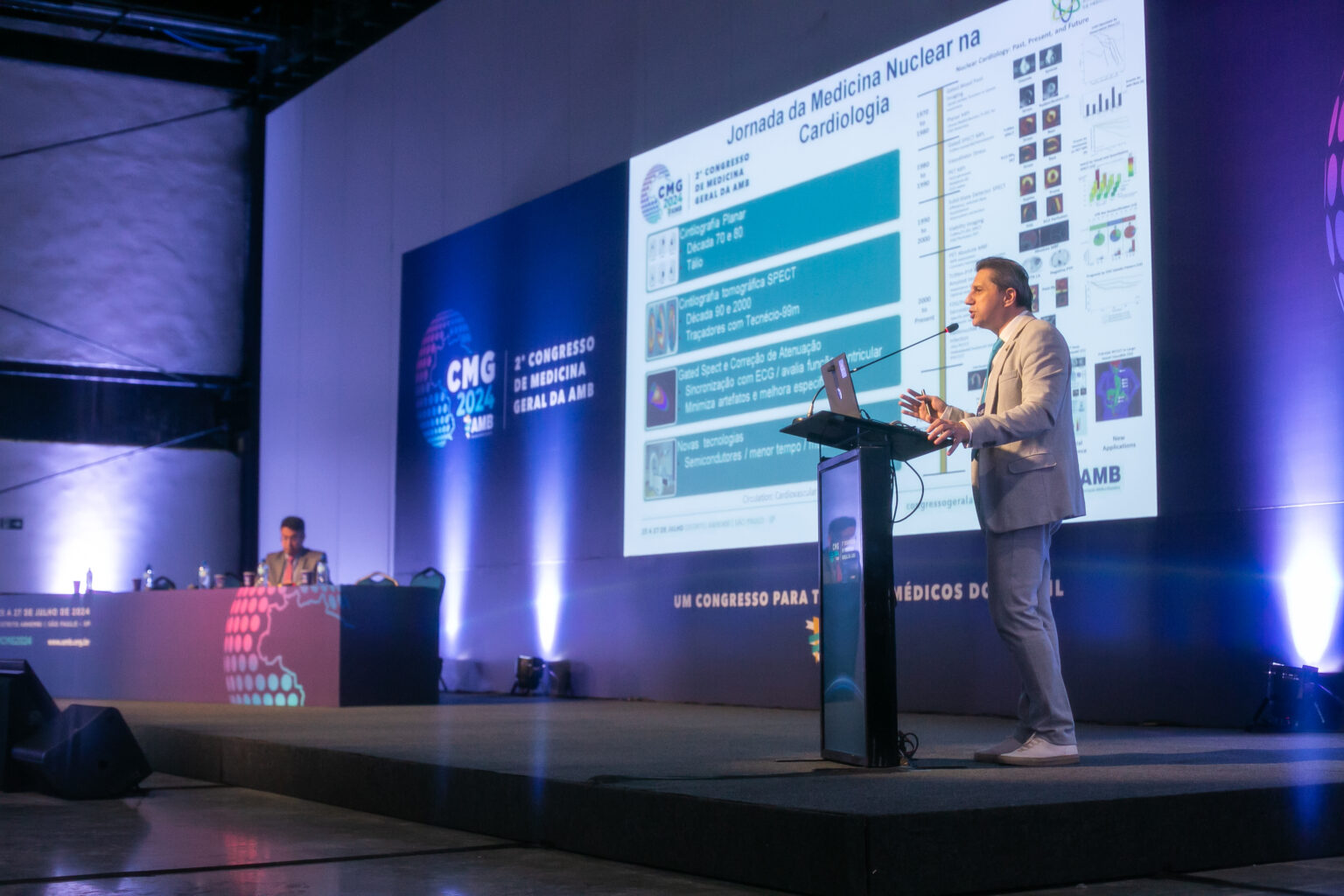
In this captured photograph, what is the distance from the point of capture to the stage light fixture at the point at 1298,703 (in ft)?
13.7

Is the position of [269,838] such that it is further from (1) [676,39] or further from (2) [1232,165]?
(1) [676,39]

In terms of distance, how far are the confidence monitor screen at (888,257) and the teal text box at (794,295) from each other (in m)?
0.01

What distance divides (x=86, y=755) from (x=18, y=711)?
379 millimetres

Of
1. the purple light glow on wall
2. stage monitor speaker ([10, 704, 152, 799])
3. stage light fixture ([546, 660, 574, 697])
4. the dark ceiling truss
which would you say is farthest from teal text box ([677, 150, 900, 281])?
the dark ceiling truss

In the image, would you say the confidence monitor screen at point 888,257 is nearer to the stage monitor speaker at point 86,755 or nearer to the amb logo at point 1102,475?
the amb logo at point 1102,475

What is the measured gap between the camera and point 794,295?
6234 millimetres

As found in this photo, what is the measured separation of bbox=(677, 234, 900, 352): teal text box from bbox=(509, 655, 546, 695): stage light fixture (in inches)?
86.5

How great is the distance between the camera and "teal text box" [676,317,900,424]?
577cm

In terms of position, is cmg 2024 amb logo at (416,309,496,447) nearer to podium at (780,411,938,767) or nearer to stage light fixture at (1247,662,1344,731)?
stage light fixture at (1247,662,1344,731)

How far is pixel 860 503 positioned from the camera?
3.12 m

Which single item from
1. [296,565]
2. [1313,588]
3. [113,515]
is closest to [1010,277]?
[1313,588]

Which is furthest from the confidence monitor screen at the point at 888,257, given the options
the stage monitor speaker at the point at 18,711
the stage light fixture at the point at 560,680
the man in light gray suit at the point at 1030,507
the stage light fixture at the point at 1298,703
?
the stage monitor speaker at the point at 18,711

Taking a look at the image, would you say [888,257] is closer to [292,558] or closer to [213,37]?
[292,558]

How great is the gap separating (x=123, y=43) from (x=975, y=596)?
936 cm
